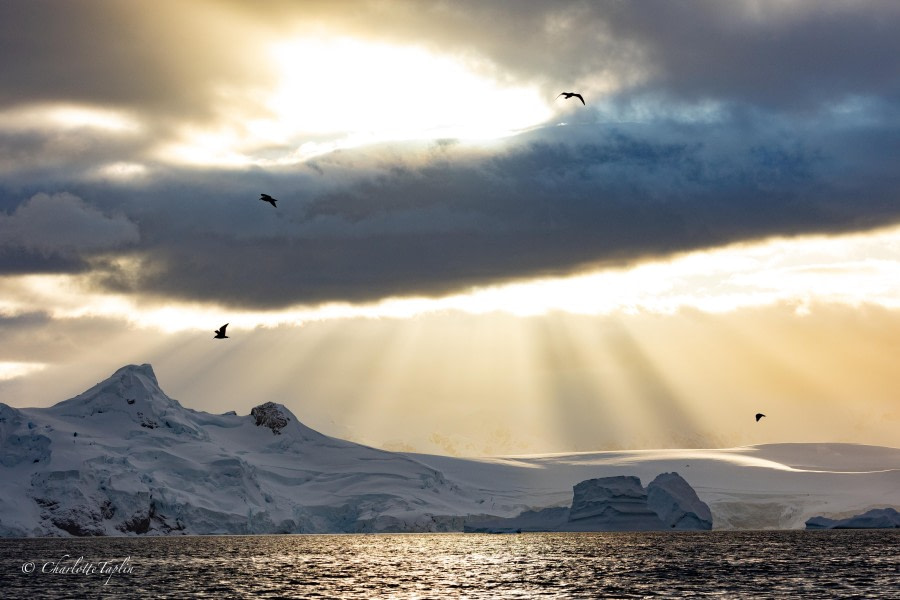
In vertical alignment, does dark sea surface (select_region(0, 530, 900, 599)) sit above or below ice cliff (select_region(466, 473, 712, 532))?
below

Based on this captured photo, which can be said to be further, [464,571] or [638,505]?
[638,505]

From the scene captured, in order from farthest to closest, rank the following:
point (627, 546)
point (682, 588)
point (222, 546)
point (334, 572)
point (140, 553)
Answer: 1. point (222, 546)
2. point (627, 546)
3. point (140, 553)
4. point (334, 572)
5. point (682, 588)

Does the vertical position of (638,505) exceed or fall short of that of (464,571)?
it exceeds it

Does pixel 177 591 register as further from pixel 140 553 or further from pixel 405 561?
pixel 140 553

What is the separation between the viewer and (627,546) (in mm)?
162500

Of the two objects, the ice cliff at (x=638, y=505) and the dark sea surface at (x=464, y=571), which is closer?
the dark sea surface at (x=464, y=571)

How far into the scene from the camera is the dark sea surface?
3381 inches

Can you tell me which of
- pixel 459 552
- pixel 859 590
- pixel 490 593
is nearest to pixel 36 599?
pixel 490 593

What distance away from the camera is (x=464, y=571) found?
110 metres

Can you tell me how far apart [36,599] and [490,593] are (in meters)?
34.6

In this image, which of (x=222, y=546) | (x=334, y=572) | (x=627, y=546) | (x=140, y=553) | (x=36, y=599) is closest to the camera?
(x=36, y=599)

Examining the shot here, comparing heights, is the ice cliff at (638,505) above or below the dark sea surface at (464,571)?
above

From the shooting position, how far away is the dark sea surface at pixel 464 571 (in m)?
85.9

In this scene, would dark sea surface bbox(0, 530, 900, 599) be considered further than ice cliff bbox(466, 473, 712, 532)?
No
